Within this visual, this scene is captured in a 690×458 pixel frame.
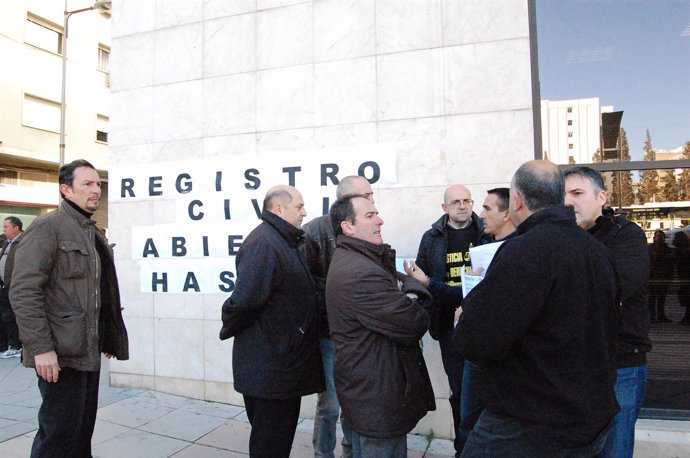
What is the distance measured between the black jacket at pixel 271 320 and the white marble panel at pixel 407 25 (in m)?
2.38

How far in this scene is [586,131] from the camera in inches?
159

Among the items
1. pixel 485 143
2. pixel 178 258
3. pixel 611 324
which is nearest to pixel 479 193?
pixel 485 143

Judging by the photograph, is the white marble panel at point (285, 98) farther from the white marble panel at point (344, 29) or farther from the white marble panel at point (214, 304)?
the white marble panel at point (214, 304)

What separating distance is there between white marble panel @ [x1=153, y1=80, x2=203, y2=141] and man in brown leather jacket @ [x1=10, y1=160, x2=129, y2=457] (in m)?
2.05

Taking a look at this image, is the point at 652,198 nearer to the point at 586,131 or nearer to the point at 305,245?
A: the point at 586,131

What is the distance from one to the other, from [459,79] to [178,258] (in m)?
3.27

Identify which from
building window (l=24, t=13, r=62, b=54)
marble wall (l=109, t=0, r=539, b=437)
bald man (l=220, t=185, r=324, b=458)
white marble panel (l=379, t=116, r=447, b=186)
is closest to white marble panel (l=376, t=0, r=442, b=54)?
marble wall (l=109, t=0, r=539, b=437)

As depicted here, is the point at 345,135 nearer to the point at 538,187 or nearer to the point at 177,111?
the point at 177,111

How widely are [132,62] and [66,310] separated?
136 inches

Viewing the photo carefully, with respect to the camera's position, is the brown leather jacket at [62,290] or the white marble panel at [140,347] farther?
the white marble panel at [140,347]

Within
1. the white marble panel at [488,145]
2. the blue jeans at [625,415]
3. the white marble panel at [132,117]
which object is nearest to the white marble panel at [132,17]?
the white marble panel at [132,117]

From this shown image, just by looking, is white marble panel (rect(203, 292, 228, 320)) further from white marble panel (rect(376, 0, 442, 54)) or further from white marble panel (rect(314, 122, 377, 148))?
white marble panel (rect(376, 0, 442, 54))

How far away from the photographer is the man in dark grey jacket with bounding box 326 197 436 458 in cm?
221

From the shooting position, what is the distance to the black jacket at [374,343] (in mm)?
2205
